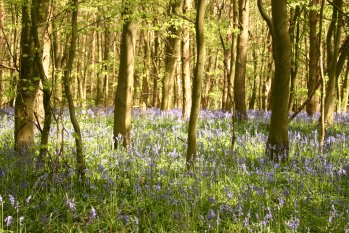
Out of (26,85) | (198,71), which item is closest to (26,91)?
(26,85)

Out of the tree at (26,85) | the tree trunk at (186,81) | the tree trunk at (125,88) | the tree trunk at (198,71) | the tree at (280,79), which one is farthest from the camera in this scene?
the tree trunk at (186,81)

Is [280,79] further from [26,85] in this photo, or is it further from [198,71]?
[26,85]

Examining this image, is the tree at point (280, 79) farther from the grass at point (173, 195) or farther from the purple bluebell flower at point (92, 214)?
the purple bluebell flower at point (92, 214)

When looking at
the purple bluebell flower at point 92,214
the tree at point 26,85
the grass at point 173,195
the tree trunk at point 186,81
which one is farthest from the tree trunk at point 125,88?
the tree trunk at point 186,81

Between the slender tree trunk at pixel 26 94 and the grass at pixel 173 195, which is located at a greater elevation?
the slender tree trunk at pixel 26 94

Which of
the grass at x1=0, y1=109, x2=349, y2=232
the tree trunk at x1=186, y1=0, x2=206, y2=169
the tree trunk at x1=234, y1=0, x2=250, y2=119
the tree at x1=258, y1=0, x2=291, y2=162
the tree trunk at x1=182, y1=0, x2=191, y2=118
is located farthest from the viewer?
the tree trunk at x1=182, y1=0, x2=191, y2=118

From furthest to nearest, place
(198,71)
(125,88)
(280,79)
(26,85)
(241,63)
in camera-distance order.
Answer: (241,63)
(125,88)
(280,79)
(26,85)
(198,71)

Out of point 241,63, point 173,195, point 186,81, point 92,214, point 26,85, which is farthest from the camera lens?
point 186,81

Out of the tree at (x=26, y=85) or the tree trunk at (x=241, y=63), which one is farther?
the tree trunk at (x=241, y=63)

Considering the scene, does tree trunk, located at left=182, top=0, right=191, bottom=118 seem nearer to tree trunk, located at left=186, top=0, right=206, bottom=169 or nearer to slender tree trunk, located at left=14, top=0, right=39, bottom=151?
slender tree trunk, located at left=14, top=0, right=39, bottom=151

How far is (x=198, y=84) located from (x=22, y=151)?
12.0ft

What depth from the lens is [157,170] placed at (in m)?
6.63

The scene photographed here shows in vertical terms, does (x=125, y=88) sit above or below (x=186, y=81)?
below

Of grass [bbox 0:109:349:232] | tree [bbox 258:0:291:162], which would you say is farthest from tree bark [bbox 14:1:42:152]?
tree [bbox 258:0:291:162]
